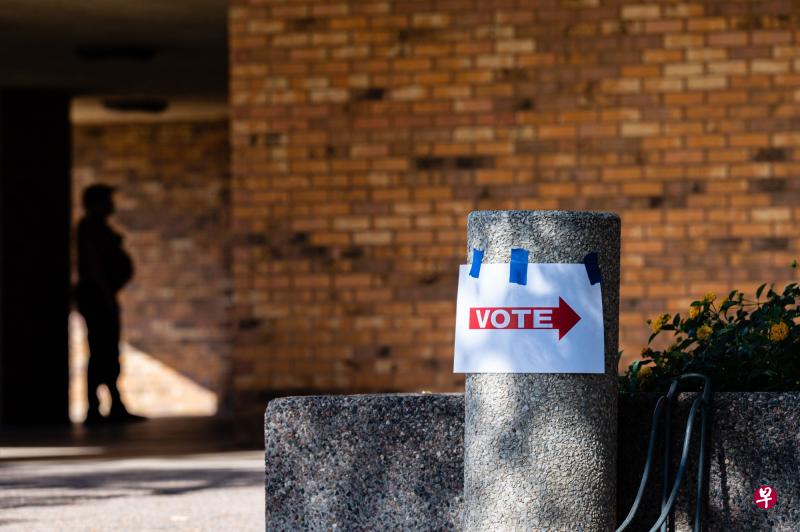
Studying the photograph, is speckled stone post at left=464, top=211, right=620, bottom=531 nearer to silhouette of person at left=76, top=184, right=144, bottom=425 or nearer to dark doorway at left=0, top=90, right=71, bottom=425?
silhouette of person at left=76, top=184, right=144, bottom=425

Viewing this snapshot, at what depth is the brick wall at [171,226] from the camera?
1553cm

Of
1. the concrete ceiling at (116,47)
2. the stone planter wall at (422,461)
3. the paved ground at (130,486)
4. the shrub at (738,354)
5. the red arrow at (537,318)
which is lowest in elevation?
the paved ground at (130,486)

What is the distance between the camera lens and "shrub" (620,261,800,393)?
378cm

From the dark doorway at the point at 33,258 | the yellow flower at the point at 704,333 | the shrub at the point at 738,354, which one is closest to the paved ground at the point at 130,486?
the shrub at the point at 738,354

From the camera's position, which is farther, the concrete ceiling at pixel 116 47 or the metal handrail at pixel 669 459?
the concrete ceiling at pixel 116 47

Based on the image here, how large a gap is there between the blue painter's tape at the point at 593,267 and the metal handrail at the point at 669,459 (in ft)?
1.32

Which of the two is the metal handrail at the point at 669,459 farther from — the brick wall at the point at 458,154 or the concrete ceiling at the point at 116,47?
the concrete ceiling at the point at 116,47

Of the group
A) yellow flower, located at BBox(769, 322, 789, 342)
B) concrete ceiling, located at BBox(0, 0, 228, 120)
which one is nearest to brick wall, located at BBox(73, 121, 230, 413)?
concrete ceiling, located at BBox(0, 0, 228, 120)

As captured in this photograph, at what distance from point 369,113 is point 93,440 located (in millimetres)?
3393

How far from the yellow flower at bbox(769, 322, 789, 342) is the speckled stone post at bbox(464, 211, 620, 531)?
678mm

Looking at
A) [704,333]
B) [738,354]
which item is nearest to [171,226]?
[704,333]

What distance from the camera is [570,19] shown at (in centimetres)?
736

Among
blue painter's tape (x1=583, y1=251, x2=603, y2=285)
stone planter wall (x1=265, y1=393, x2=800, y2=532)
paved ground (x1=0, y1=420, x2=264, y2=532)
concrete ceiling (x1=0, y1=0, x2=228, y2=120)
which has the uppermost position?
concrete ceiling (x1=0, y1=0, x2=228, y2=120)

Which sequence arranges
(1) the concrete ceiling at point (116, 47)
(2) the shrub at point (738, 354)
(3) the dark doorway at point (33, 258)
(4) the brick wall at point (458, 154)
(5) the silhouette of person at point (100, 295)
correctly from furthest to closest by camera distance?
1. (3) the dark doorway at point (33, 258)
2. (5) the silhouette of person at point (100, 295)
3. (1) the concrete ceiling at point (116, 47)
4. (4) the brick wall at point (458, 154)
5. (2) the shrub at point (738, 354)
